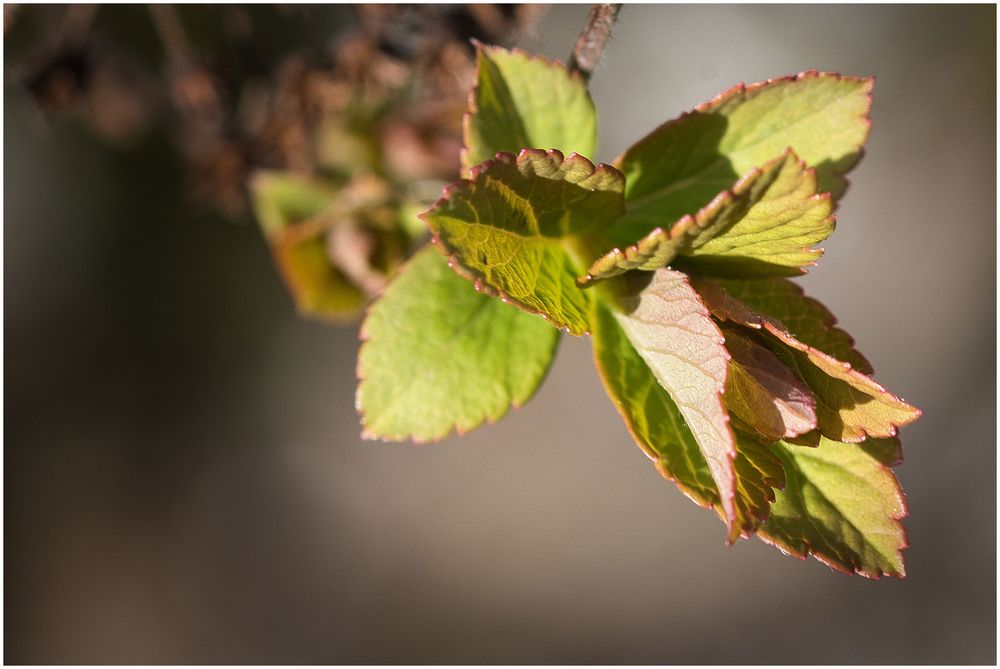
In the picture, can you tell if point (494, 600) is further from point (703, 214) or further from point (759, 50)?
point (703, 214)

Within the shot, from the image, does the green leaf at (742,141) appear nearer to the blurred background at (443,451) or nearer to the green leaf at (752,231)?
the green leaf at (752,231)

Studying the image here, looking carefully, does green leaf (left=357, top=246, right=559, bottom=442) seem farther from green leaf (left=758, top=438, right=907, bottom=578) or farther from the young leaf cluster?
green leaf (left=758, top=438, right=907, bottom=578)

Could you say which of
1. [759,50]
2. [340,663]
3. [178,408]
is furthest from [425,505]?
[759,50]

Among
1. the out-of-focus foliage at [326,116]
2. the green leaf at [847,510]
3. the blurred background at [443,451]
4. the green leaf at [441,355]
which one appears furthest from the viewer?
the blurred background at [443,451]

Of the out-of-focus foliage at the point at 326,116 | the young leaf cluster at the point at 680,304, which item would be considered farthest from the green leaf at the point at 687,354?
the out-of-focus foliage at the point at 326,116

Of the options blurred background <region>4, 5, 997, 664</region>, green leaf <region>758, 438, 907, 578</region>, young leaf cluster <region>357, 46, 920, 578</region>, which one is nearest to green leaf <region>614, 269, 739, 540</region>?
young leaf cluster <region>357, 46, 920, 578</region>

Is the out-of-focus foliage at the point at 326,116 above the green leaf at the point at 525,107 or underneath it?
above
